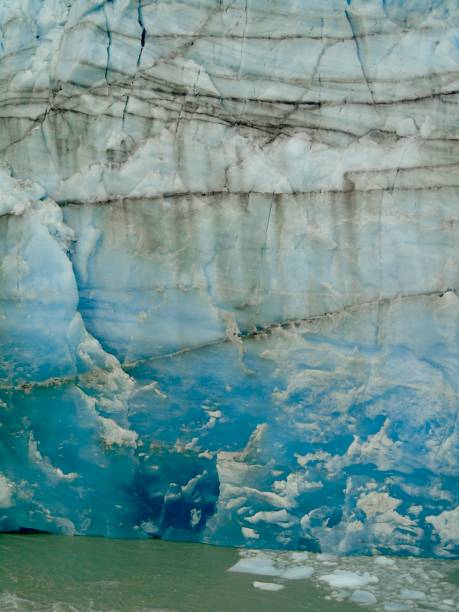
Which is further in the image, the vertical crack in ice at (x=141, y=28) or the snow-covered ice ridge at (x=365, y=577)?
the vertical crack in ice at (x=141, y=28)

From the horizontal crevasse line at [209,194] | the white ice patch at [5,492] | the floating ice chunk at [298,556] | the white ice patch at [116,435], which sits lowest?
the floating ice chunk at [298,556]

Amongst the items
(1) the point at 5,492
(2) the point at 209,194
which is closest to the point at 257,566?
(1) the point at 5,492

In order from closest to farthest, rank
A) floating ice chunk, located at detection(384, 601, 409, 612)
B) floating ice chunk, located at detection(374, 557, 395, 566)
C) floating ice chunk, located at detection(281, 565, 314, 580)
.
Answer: floating ice chunk, located at detection(384, 601, 409, 612), floating ice chunk, located at detection(281, 565, 314, 580), floating ice chunk, located at detection(374, 557, 395, 566)

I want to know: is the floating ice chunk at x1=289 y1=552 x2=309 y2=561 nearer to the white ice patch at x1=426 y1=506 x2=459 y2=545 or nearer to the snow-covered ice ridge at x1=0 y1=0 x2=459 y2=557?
the snow-covered ice ridge at x1=0 y1=0 x2=459 y2=557

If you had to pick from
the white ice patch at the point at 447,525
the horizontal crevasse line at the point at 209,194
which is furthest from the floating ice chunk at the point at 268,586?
the horizontal crevasse line at the point at 209,194

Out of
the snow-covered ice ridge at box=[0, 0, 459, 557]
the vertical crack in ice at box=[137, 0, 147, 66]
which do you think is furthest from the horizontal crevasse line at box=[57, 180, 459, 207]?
the vertical crack in ice at box=[137, 0, 147, 66]

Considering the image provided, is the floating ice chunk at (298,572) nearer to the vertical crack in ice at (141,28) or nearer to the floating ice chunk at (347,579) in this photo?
the floating ice chunk at (347,579)

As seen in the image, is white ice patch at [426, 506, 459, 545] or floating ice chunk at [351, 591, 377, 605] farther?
white ice patch at [426, 506, 459, 545]

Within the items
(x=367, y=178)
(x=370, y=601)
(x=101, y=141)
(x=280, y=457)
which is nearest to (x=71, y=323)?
(x=101, y=141)

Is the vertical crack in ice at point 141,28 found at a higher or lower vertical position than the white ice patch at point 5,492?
higher

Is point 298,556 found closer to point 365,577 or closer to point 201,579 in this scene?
point 365,577
